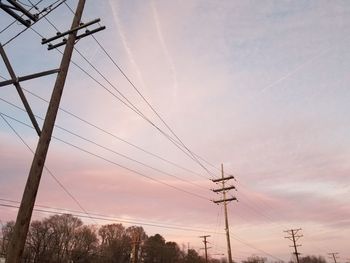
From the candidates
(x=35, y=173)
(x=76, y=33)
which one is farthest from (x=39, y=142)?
(x=76, y=33)

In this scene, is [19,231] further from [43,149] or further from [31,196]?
[43,149]

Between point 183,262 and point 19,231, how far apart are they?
12298 cm

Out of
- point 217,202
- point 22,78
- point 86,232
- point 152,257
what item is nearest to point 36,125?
point 22,78

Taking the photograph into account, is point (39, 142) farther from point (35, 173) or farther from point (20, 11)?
point (20, 11)

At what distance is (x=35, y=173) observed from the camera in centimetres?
788

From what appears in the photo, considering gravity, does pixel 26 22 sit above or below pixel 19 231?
above

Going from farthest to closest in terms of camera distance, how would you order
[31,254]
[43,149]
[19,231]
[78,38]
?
[31,254] → [78,38] → [43,149] → [19,231]

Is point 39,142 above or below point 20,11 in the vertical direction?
below

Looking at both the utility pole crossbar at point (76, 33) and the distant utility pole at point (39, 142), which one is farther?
the utility pole crossbar at point (76, 33)

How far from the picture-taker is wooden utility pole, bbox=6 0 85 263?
7.11 meters

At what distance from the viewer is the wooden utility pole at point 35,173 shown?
711cm

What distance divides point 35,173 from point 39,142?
825 millimetres

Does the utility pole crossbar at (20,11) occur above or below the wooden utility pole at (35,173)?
above

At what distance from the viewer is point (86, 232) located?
110 meters
